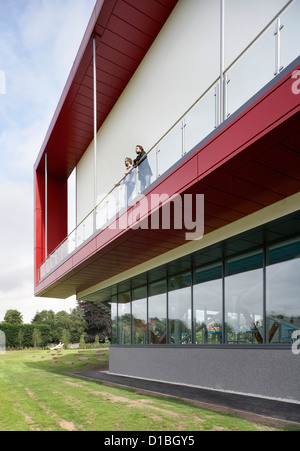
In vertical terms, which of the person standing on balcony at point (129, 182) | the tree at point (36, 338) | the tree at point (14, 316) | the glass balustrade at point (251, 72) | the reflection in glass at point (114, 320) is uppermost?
the glass balustrade at point (251, 72)

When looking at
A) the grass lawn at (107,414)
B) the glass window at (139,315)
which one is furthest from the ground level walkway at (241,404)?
the glass window at (139,315)

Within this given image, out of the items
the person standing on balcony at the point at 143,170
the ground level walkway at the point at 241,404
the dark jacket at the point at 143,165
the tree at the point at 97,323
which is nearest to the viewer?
the ground level walkway at the point at 241,404

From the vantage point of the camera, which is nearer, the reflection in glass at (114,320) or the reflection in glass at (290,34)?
the reflection in glass at (290,34)

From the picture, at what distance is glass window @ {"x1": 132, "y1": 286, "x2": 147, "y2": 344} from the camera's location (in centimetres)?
1565

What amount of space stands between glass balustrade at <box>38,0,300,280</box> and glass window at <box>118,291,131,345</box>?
582cm

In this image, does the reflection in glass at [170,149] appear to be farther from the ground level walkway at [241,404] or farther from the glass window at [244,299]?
the ground level walkway at [241,404]

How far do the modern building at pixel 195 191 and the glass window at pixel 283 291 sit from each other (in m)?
0.03

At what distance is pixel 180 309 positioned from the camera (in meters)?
13.2

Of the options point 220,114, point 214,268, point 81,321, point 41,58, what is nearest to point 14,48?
point 41,58

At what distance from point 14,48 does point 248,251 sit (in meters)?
11.3

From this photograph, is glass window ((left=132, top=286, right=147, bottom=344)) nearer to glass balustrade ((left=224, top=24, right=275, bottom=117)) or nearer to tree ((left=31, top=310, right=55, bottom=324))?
glass balustrade ((left=224, top=24, right=275, bottom=117))

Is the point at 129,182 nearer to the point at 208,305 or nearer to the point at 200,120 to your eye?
the point at 200,120

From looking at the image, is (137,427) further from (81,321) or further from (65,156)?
(81,321)

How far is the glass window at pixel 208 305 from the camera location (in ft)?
36.7
